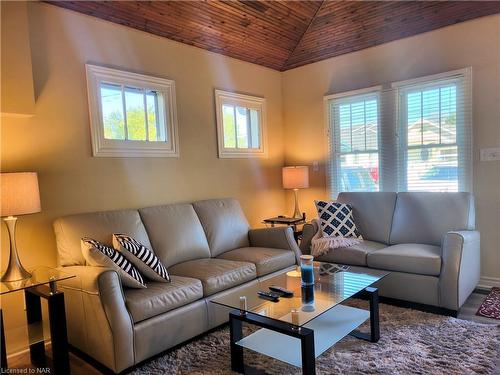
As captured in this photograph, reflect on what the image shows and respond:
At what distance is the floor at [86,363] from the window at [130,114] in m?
1.59

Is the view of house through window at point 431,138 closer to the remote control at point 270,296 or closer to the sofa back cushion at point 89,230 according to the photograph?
the remote control at point 270,296

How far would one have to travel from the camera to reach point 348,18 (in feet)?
12.3

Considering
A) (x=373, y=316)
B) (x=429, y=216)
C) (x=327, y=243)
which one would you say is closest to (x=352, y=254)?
(x=327, y=243)

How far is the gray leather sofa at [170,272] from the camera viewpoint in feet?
7.13

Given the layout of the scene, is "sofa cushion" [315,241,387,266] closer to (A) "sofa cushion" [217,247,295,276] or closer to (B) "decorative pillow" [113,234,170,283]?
(A) "sofa cushion" [217,247,295,276]

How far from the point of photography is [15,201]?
7.52ft

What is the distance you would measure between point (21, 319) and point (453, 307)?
3.25 meters

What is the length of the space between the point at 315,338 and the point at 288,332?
424mm

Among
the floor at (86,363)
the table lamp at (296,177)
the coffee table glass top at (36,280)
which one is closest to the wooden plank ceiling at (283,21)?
the table lamp at (296,177)

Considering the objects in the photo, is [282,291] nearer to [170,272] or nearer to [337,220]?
[170,272]

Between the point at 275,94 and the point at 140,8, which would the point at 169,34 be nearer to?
the point at 140,8

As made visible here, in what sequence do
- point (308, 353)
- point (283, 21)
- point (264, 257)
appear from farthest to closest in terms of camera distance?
point (283, 21) < point (264, 257) < point (308, 353)

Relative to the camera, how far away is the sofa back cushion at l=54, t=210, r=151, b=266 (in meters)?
2.65

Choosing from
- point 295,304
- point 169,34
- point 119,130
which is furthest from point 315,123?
point 295,304
